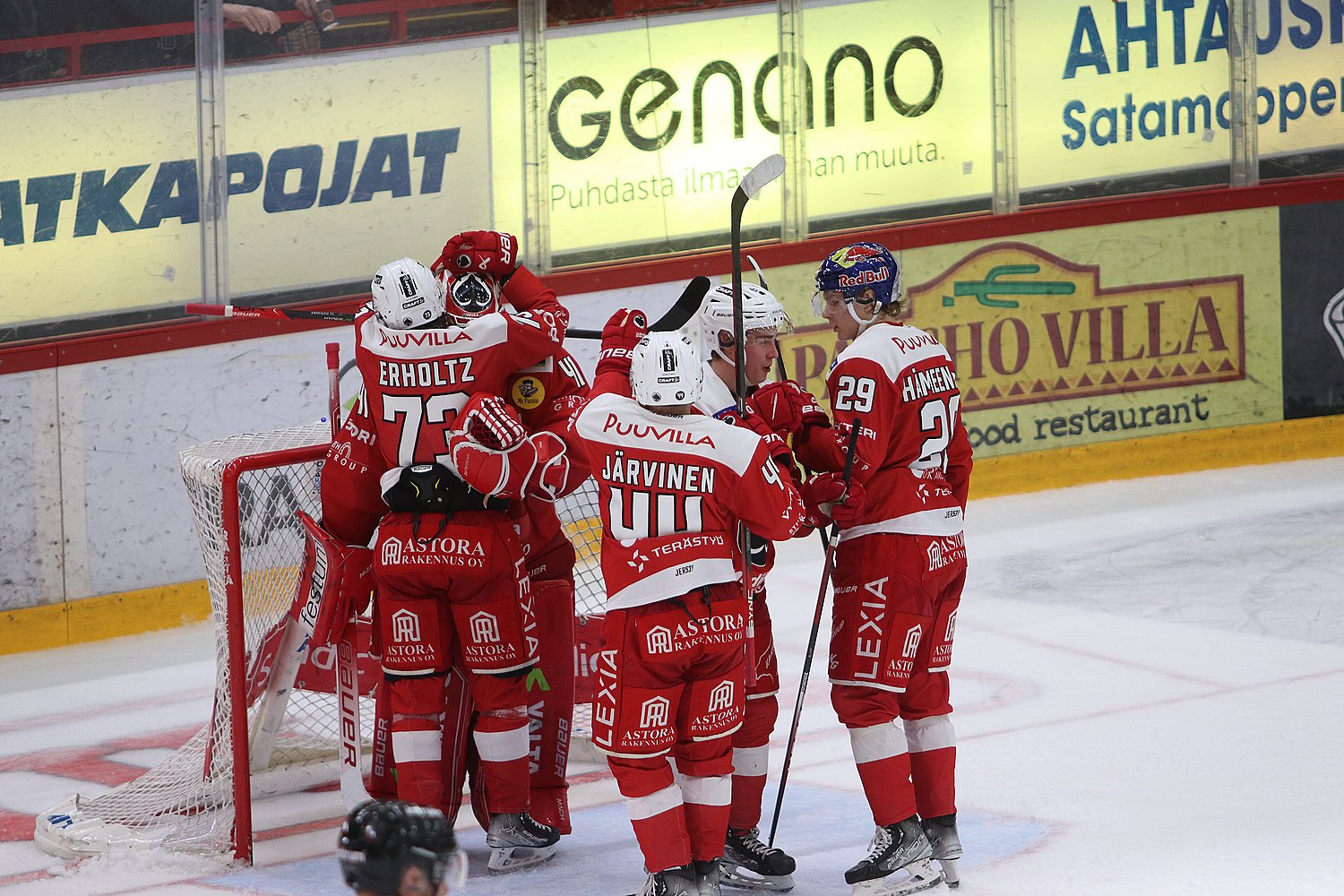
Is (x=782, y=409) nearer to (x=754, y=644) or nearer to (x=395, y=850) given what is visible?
(x=754, y=644)

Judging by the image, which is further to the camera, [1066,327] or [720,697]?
[1066,327]

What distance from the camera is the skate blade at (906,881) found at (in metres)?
4.02

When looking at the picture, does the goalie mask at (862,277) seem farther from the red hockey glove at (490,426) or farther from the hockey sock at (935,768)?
the hockey sock at (935,768)

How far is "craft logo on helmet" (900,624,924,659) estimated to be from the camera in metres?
4.05

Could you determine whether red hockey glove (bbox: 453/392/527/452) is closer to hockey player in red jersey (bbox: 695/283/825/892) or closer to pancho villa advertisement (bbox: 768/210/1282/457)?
hockey player in red jersey (bbox: 695/283/825/892)

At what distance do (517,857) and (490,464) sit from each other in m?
1.02

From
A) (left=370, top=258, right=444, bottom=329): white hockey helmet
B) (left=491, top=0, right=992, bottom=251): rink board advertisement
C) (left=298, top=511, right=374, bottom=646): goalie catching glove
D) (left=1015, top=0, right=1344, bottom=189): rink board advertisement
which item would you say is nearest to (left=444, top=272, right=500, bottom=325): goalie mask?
(left=370, top=258, right=444, bottom=329): white hockey helmet

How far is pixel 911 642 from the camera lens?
406cm

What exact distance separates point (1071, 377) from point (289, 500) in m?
5.00

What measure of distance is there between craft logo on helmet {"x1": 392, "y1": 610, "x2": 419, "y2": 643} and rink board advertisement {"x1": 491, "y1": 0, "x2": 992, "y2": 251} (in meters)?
3.85

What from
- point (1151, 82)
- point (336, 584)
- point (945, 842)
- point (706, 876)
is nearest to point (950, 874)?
point (945, 842)

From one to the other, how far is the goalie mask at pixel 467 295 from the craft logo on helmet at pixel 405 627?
30.3 inches

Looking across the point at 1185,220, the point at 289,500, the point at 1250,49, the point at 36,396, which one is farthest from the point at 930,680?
the point at 1250,49

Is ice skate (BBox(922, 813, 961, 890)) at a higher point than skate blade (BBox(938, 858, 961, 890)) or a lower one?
higher
